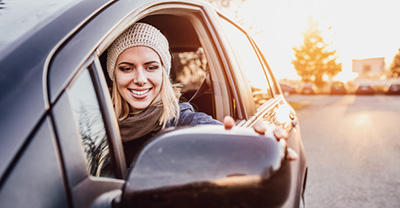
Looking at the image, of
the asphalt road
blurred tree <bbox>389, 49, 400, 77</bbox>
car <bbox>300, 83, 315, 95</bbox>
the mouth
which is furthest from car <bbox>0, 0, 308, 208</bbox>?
blurred tree <bbox>389, 49, 400, 77</bbox>

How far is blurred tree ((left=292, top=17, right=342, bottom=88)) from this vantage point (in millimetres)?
48537

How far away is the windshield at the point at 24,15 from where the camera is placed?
91 cm

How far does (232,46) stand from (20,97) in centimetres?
165

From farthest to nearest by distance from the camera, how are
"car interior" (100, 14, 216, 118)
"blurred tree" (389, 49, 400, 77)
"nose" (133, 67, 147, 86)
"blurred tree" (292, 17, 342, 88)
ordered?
"blurred tree" (389, 49, 400, 77) → "blurred tree" (292, 17, 342, 88) → "car interior" (100, 14, 216, 118) → "nose" (133, 67, 147, 86)

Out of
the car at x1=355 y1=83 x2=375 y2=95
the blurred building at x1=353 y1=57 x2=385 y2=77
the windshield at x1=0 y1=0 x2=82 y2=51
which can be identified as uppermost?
the windshield at x1=0 y1=0 x2=82 y2=51

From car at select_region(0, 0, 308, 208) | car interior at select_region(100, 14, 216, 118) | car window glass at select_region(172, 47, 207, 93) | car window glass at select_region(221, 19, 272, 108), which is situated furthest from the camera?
car window glass at select_region(172, 47, 207, 93)

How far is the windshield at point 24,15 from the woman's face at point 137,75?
1.91 ft

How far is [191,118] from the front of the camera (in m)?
1.76

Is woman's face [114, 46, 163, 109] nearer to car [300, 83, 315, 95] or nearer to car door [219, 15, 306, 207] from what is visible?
car door [219, 15, 306, 207]

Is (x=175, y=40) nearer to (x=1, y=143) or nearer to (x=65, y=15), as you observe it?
(x=65, y=15)

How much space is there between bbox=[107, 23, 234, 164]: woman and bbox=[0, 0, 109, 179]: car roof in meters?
0.59

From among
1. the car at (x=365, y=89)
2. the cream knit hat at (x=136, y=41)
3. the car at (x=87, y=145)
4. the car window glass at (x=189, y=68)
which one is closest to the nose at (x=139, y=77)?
the cream knit hat at (x=136, y=41)

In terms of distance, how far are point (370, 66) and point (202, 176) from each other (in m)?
96.3

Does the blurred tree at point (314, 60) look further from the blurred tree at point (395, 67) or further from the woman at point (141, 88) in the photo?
the woman at point (141, 88)
